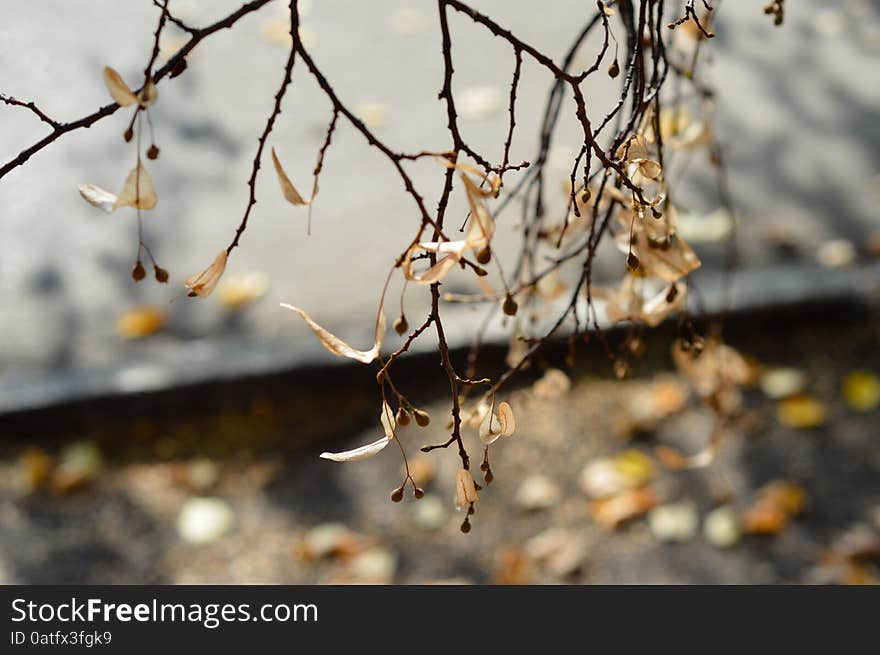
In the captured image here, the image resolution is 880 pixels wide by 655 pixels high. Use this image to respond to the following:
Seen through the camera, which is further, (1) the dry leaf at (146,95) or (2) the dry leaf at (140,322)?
(2) the dry leaf at (140,322)

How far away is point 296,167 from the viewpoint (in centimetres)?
376

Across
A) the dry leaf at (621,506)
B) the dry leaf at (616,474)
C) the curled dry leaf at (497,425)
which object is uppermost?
the dry leaf at (616,474)

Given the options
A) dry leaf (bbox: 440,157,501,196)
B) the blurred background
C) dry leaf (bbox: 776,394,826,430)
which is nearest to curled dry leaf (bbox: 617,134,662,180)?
dry leaf (bbox: 440,157,501,196)

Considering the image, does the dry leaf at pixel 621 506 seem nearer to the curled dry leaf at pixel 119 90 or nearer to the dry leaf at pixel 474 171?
the dry leaf at pixel 474 171

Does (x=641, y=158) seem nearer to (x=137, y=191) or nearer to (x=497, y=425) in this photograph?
(x=497, y=425)

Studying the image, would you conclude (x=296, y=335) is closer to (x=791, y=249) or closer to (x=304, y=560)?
(x=304, y=560)

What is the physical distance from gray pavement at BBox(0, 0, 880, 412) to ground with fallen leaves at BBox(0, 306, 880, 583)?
0.18 m

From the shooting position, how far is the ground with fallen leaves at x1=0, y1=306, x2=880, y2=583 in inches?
99.9

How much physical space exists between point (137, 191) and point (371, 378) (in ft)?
6.81

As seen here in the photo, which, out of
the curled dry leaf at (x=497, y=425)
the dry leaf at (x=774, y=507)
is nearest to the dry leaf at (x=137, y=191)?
the curled dry leaf at (x=497, y=425)

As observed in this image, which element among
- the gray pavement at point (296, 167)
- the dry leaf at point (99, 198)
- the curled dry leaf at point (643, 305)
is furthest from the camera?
the gray pavement at point (296, 167)

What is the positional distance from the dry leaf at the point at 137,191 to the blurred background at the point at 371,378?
5.99 feet

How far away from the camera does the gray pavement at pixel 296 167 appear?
3168mm

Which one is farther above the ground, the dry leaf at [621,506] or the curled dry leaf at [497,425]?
the dry leaf at [621,506]
